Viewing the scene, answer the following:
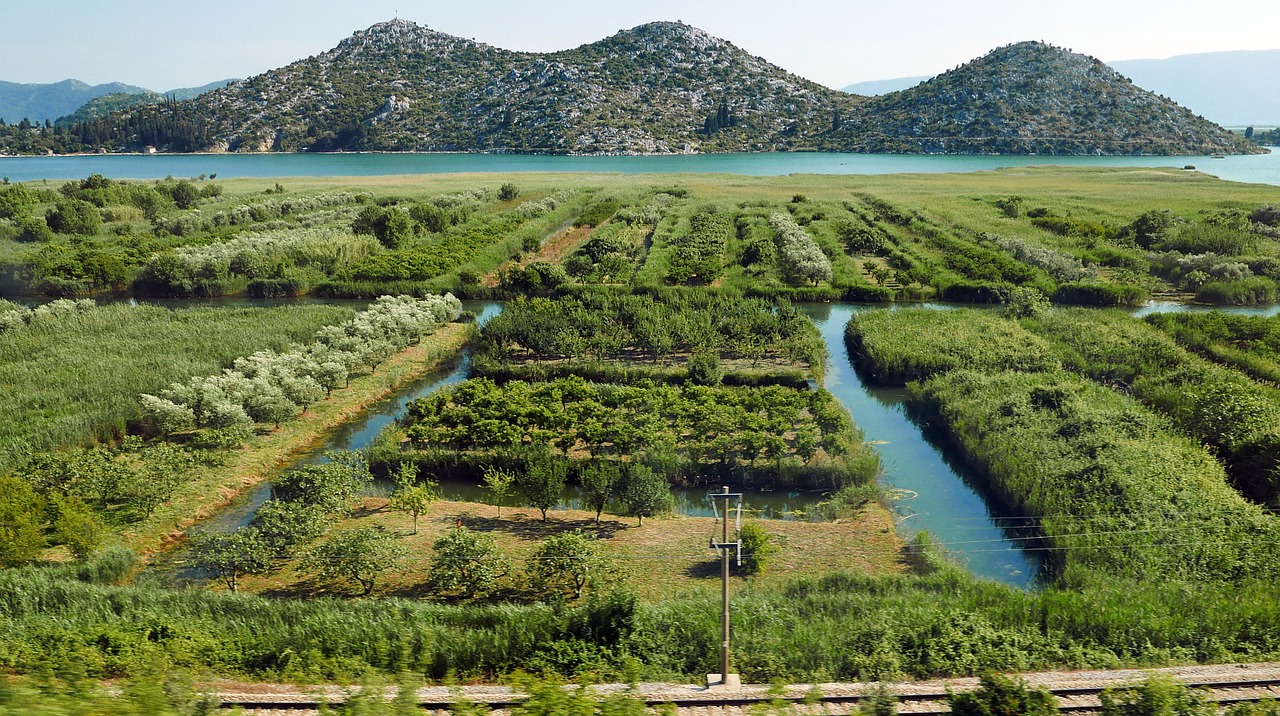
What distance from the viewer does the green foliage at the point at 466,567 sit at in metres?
15.8

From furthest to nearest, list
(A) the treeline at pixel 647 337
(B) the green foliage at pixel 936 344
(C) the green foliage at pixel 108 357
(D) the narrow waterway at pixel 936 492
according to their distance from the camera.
Result: (A) the treeline at pixel 647 337, (B) the green foliage at pixel 936 344, (C) the green foliage at pixel 108 357, (D) the narrow waterway at pixel 936 492

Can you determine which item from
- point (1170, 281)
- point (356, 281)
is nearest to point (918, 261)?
point (1170, 281)

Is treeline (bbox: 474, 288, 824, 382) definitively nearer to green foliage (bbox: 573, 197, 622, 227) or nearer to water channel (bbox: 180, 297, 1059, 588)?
water channel (bbox: 180, 297, 1059, 588)

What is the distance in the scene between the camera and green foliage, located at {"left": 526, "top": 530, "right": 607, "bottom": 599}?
15836 millimetres

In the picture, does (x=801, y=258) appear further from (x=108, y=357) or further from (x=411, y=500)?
(x=108, y=357)

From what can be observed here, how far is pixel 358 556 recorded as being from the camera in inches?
623

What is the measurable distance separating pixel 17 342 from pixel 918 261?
170ft

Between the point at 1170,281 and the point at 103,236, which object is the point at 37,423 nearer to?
the point at 103,236

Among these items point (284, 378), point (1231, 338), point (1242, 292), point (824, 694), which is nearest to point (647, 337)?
point (284, 378)

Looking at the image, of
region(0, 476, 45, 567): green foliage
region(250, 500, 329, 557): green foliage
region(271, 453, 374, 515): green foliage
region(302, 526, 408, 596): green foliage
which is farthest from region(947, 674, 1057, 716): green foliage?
region(0, 476, 45, 567): green foliage

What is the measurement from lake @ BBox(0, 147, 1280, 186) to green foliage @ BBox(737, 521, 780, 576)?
116604 millimetres

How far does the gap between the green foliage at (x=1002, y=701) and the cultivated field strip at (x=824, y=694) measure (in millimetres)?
1019

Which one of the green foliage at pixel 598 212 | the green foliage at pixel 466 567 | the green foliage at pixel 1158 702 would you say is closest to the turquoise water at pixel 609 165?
the green foliage at pixel 598 212

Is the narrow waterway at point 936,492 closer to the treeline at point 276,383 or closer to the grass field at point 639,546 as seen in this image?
the grass field at point 639,546
